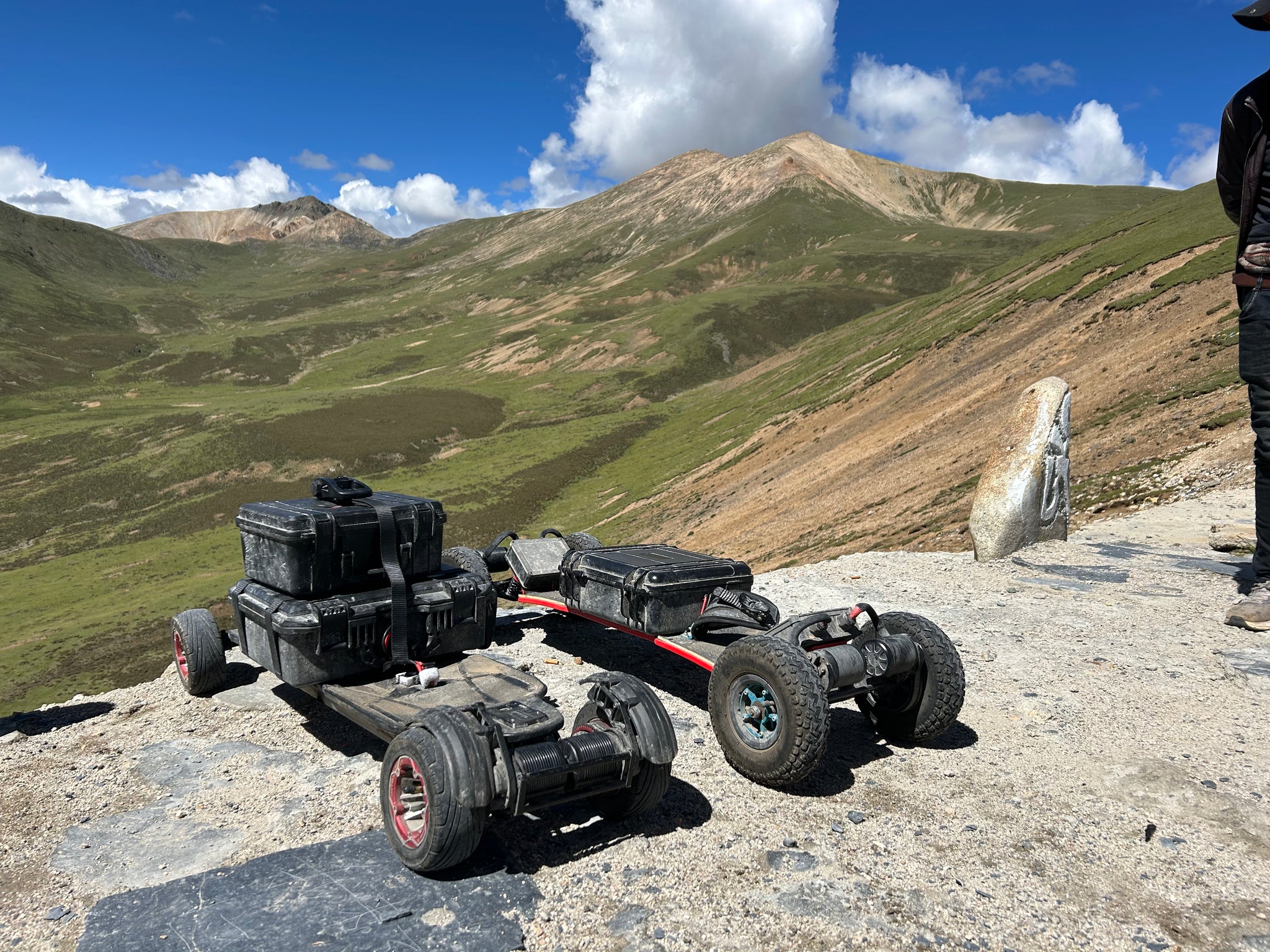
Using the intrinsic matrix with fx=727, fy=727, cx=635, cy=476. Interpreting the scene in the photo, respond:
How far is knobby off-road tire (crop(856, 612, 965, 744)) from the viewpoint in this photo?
758cm

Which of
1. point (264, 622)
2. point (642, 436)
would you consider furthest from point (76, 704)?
point (642, 436)

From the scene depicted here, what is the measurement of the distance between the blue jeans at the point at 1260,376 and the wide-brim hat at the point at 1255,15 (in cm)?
310

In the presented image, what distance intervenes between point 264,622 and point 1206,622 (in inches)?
503

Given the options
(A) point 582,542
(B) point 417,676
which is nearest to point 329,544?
(B) point 417,676

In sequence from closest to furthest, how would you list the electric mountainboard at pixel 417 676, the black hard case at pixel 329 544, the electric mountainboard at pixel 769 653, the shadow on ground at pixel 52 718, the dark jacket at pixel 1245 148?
the electric mountainboard at pixel 417 676, the electric mountainboard at pixel 769 653, the black hard case at pixel 329 544, the shadow on ground at pixel 52 718, the dark jacket at pixel 1245 148

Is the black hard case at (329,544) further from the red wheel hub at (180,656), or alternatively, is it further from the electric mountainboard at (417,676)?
the red wheel hub at (180,656)

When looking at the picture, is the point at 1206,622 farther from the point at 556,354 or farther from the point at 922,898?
the point at 556,354

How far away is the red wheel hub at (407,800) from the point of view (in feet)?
19.4

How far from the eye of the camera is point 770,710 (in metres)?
7.21

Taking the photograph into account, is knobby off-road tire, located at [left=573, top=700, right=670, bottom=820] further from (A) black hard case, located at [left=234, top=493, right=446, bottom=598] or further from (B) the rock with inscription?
(B) the rock with inscription

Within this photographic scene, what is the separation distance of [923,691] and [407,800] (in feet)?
17.1

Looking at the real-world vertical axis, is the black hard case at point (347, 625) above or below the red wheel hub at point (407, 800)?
above

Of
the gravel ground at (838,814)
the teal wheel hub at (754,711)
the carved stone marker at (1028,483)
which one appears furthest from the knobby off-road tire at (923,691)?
the carved stone marker at (1028,483)

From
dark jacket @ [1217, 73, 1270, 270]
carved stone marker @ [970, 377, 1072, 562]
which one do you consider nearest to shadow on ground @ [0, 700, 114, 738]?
carved stone marker @ [970, 377, 1072, 562]
